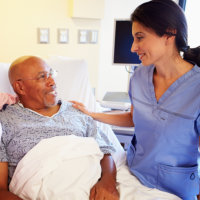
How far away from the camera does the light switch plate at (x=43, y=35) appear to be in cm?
226

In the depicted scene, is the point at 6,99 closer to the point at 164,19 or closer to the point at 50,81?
the point at 50,81

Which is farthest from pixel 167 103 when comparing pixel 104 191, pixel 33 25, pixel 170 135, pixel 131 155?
pixel 33 25

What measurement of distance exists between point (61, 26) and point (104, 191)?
5.70 ft

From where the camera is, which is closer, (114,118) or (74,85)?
(114,118)

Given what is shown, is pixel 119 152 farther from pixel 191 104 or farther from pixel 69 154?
pixel 191 104

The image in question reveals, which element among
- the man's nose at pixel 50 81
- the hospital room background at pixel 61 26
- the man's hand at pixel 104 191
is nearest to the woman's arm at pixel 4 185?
the man's hand at pixel 104 191

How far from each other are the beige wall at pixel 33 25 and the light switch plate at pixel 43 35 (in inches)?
1.3

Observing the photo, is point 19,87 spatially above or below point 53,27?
below

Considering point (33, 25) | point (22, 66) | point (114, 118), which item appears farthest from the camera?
point (33, 25)

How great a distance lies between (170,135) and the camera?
1.05m

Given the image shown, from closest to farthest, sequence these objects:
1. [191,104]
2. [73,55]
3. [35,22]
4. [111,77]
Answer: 1. [191,104]
2. [35,22]
3. [73,55]
4. [111,77]

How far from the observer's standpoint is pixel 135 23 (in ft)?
3.52

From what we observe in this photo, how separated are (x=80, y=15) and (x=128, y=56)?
25.0 inches

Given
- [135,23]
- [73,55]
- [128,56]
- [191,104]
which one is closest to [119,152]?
[191,104]
